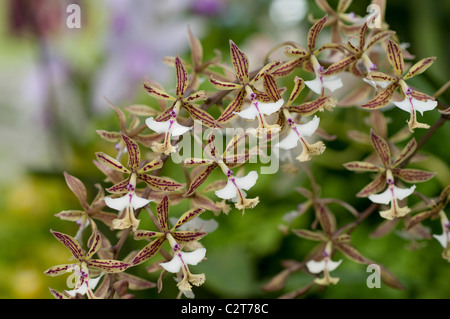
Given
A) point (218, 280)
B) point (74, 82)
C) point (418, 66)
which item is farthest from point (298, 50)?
point (74, 82)

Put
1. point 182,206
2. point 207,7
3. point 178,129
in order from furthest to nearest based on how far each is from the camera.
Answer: point 207,7 → point 182,206 → point 178,129

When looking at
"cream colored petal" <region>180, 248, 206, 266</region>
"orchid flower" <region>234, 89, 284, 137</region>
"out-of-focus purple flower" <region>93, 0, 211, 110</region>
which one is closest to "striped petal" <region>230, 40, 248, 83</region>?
"orchid flower" <region>234, 89, 284, 137</region>

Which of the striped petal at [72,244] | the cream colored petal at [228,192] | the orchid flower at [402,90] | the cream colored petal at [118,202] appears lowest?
the striped petal at [72,244]

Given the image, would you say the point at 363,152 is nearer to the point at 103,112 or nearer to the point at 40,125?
the point at 103,112

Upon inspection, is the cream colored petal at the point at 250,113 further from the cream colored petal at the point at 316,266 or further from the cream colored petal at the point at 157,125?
the cream colored petal at the point at 316,266

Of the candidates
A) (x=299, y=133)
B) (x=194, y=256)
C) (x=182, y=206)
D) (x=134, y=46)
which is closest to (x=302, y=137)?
(x=299, y=133)

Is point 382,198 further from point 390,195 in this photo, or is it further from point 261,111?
point 261,111

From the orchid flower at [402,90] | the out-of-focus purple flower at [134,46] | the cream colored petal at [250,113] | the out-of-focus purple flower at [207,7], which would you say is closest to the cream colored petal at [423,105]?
the orchid flower at [402,90]
